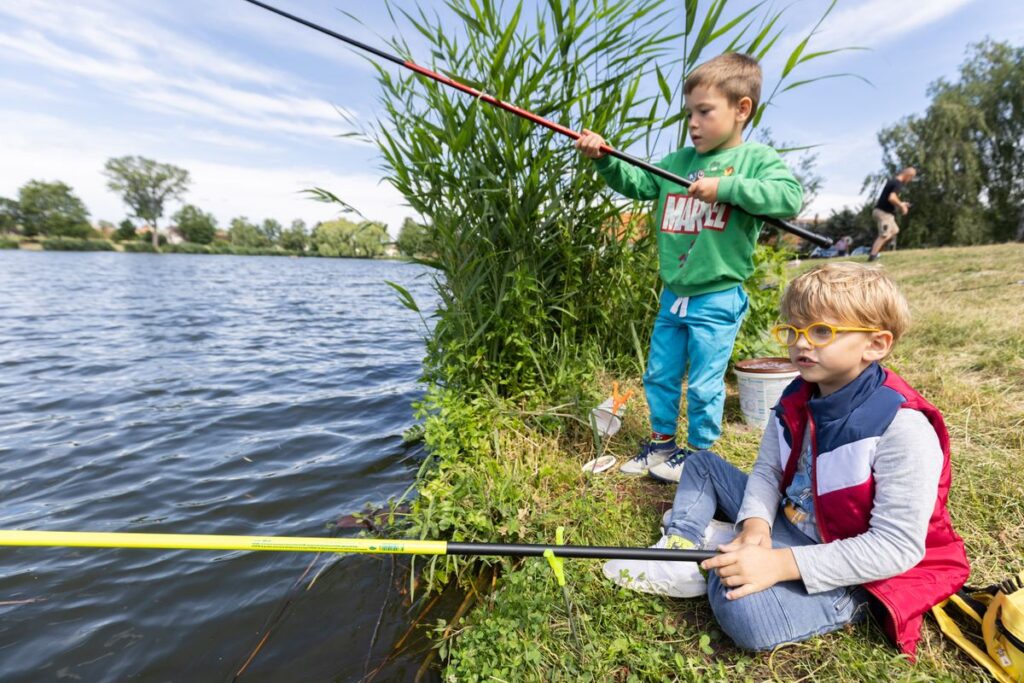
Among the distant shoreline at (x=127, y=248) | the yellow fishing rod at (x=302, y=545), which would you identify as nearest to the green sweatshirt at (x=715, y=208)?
the yellow fishing rod at (x=302, y=545)

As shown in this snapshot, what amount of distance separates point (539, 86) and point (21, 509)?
4.23 m

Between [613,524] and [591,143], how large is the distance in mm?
1756

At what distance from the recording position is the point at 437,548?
145 centimetres

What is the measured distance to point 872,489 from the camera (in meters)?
1.43

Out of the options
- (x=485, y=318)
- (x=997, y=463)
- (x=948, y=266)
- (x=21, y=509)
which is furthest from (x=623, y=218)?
(x=948, y=266)

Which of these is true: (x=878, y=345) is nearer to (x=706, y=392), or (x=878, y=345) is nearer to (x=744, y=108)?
(x=706, y=392)

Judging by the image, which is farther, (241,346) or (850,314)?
(241,346)

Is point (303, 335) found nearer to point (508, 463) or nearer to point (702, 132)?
point (508, 463)

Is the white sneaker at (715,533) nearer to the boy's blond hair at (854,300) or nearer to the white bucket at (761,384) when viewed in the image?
the boy's blond hair at (854,300)

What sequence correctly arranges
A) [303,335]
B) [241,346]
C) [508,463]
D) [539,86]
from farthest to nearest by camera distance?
1. [303,335]
2. [241,346]
3. [539,86]
4. [508,463]

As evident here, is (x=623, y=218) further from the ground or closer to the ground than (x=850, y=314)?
further from the ground

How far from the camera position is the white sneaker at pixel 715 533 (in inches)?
75.5

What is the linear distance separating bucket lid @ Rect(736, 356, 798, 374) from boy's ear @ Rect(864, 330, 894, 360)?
4.74 ft

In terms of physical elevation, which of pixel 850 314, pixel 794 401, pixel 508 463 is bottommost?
pixel 508 463
